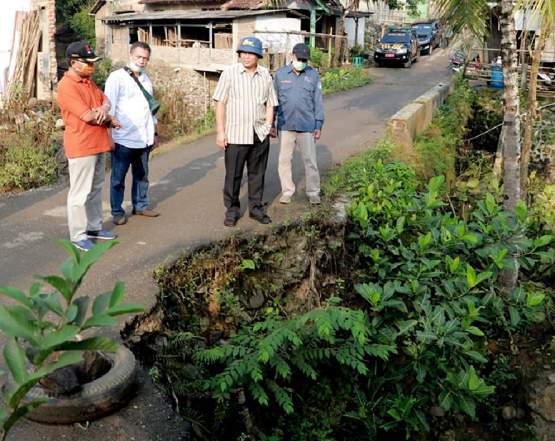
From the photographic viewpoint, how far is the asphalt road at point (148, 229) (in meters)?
3.70

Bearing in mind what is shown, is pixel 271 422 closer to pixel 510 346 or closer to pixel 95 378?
pixel 95 378

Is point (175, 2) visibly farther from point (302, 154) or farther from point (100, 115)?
point (100, 115)

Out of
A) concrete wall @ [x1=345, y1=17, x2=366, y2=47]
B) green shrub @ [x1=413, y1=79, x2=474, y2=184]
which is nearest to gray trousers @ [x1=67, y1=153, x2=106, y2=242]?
green shrub @ [x1=413, y1=79, x2=474, y2=184]

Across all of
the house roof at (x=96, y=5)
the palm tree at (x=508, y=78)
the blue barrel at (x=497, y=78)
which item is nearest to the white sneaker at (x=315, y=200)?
the palm tree at (x=508, y=78)

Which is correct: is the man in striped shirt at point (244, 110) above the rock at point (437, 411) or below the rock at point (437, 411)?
above

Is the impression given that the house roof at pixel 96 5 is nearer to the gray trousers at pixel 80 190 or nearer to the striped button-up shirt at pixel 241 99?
the striped button-up shirt at pixel 241 99

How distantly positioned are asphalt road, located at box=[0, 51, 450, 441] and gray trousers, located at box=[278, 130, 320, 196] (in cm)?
22

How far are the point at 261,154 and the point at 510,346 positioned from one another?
11.9 ft

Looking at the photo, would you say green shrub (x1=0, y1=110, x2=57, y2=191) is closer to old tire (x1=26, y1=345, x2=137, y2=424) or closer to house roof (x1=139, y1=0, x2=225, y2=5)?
old tire (x1=26, y1=345, x2=137, y2=424)

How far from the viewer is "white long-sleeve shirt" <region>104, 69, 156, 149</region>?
614cm

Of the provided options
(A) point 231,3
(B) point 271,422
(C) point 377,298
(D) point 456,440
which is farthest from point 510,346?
(A) point 231,3

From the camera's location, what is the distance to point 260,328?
506 centimetres

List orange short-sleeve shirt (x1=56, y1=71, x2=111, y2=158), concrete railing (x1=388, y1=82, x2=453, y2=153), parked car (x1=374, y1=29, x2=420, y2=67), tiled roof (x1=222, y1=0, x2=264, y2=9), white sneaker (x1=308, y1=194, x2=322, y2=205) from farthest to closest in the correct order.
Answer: parked car (x1=374, y1=29, x2=420, y2=67) < tiled roof (x1=222, y1=0, x2=264, y2=9) < concrete railing (x1=388, y1=82, x2=453, y2=153) < white sneaker (x1=308, y1=194, x2=322, y2=205) < orange short-sleeve shirt (x1=56, y1=71, x2=111, y2=158)

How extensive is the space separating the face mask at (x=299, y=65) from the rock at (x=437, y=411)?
3.74m
